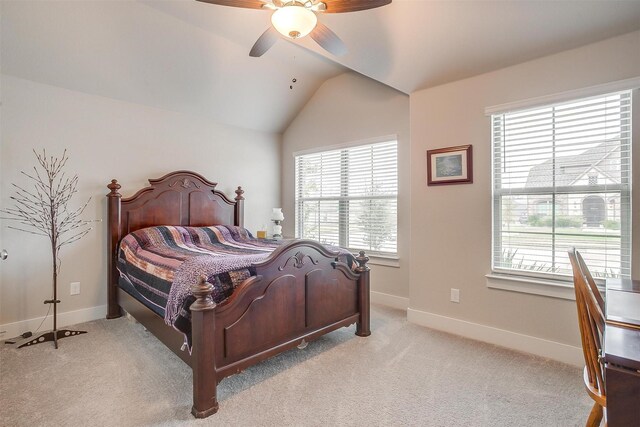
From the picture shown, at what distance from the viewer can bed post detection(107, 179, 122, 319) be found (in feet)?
11.0

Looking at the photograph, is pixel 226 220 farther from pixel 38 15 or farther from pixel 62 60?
pixel 38 15

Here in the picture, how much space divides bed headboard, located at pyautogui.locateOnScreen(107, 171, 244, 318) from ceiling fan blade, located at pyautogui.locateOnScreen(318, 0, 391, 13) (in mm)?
2774

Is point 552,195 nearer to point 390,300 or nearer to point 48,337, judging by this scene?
point 390,300

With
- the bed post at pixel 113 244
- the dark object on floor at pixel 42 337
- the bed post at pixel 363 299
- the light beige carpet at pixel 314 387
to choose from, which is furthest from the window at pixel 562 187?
the dark object on floor at pixel 42 337

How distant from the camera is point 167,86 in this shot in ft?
11.8

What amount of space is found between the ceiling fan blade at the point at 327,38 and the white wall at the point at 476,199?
1326 millimetres

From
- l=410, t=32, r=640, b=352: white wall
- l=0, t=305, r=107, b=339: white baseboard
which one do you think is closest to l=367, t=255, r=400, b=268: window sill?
l=410, t=32, r=640, b=352: white wall

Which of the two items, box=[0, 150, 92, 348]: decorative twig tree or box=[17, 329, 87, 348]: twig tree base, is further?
box=[0, 150, 92, 348]: decorative twig tree

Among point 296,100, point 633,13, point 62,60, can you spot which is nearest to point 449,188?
point 633,13

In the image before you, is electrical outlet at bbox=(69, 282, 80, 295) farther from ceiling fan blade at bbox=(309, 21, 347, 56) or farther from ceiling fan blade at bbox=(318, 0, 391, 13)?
ceiling fan blade at bbox=(318, 0, 391, 13)

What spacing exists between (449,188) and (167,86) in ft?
10.5

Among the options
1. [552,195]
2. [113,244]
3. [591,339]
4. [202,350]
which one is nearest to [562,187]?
[552,195]

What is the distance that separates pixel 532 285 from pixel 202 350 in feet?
8.14

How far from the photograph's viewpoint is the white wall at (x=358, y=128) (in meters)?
3.76
